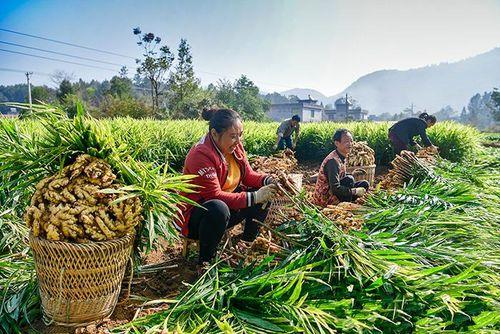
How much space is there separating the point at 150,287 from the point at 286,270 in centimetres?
104

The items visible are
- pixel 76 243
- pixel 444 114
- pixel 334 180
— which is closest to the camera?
pixel 76 243

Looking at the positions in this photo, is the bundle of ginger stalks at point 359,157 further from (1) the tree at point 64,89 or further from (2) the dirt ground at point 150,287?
(1) the tree at point 64,89

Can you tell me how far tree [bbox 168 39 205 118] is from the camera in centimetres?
2392

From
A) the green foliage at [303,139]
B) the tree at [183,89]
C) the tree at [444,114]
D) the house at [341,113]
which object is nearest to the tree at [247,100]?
the tree at [183,89]

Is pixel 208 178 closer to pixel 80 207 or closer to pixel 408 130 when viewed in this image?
pixel 80 207

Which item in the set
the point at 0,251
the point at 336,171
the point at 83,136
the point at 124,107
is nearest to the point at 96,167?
the point at 83,136

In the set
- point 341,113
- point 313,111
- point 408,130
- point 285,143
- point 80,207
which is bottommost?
point 80,207

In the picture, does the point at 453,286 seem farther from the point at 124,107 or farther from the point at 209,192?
the point at 124,107

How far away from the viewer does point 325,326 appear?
4.89ft

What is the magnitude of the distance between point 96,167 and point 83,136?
19cm

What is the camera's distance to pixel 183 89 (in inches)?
947

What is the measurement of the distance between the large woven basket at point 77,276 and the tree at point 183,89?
73.6 ft

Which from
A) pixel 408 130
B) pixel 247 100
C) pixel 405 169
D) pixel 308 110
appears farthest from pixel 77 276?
pixel 308 110

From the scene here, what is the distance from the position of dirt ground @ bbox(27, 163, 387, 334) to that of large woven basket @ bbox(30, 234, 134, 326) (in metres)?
0.08
